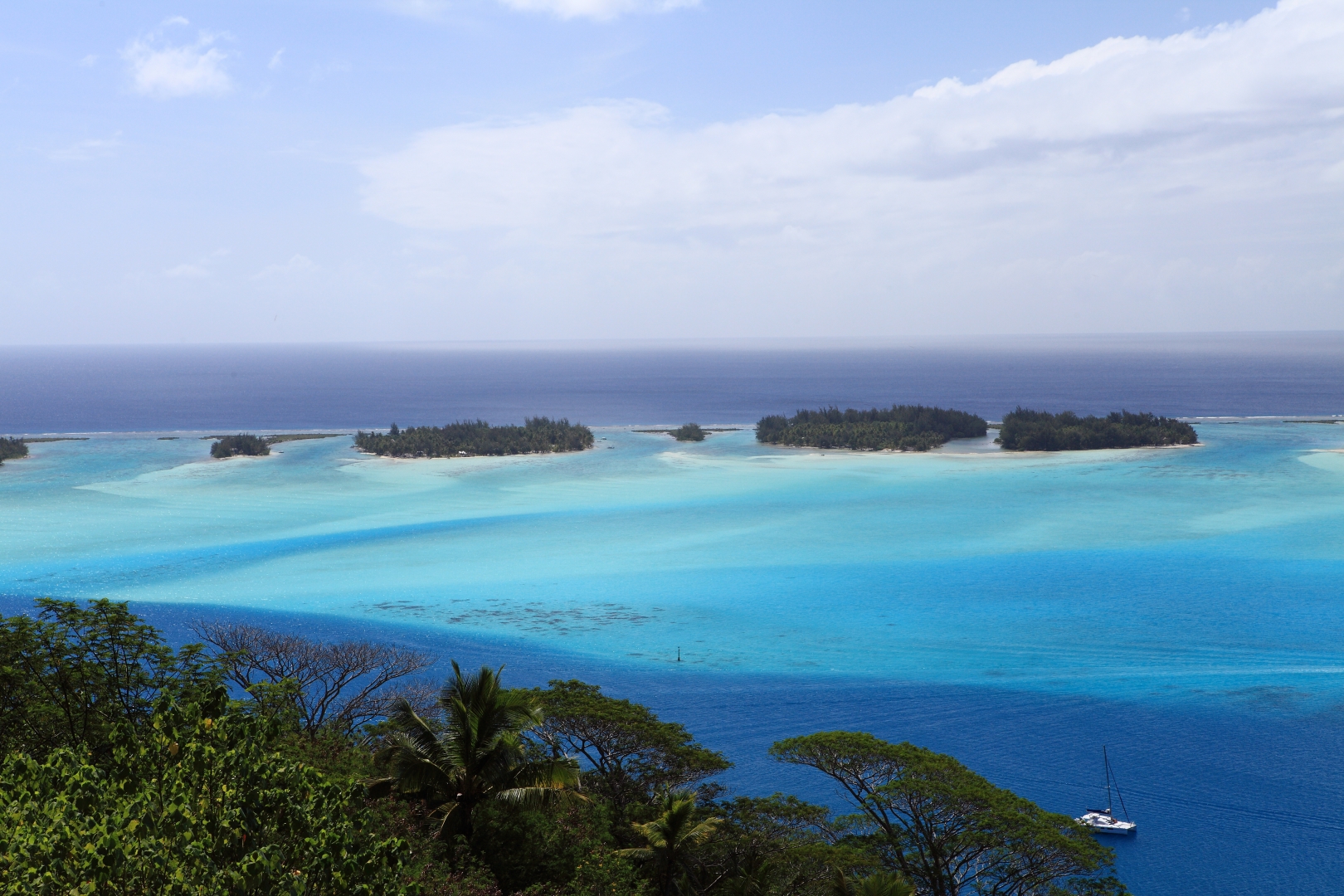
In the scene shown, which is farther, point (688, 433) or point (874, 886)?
point (688, 433)

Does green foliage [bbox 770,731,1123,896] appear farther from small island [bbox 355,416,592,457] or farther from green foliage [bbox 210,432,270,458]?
green foliage [bbox 210,432,270,458]

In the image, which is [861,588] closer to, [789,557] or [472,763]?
[789,557]

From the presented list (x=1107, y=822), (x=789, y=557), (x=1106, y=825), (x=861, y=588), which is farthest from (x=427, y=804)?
(x=789, y=557)

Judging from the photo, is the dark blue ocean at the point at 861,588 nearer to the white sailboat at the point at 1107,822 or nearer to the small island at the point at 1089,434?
the white sailboat at the point at 1107,822

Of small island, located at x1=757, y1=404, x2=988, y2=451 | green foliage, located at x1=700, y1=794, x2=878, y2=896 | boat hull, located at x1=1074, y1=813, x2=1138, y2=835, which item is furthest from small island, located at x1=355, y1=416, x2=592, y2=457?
boat hull, located at x1=1074, y1=813, x2=1138, y2=835

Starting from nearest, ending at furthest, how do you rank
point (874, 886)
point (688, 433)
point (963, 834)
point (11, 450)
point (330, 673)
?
1. point (874, 886)
2. point (963, 834)
3. point (330, 673)
4. point (11, 450)
5. point (688, 433)
